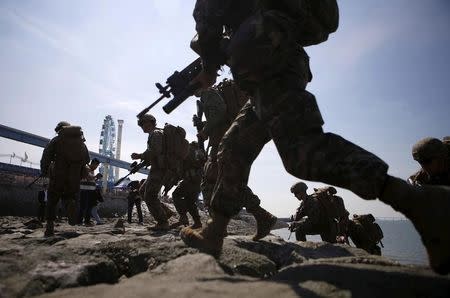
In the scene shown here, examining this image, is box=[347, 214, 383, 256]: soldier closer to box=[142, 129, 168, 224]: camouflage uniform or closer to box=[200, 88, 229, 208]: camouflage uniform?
box=[200, 88, 229, 208]: camouflage uniform

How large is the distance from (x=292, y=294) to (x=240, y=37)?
1.48 metres

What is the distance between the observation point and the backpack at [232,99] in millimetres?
4441

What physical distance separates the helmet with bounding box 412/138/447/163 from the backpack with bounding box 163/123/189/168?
383cm

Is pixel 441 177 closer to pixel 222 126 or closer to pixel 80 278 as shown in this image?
pixel 222 126

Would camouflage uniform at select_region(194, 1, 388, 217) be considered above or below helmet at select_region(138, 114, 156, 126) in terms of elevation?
below

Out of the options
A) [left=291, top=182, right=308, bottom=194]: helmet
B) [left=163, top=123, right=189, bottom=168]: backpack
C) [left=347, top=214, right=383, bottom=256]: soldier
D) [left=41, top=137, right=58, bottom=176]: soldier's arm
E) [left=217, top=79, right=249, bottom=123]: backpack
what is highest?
[left=217, top=79, right=249, bottom=123]: backpack

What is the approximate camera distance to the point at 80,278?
5.12ft

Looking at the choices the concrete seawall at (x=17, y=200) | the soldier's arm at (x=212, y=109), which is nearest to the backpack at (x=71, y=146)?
the soldier's arm at (x=212, y=109)

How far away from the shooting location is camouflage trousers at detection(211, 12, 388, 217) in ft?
4.48

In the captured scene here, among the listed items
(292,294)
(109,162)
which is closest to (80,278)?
(292,294)

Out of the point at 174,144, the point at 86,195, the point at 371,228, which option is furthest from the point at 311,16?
the point at 86,195

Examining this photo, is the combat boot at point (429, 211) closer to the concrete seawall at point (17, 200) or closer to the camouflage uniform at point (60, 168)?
the camouflage uniform at point (60, 168)

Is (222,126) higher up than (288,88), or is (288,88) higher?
(222,126)

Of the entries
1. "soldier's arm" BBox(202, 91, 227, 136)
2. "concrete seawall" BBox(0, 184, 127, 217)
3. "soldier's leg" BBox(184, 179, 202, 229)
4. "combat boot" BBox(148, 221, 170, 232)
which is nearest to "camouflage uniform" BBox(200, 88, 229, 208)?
"soldier's arm" BBox(202, 91, 227, 136)
